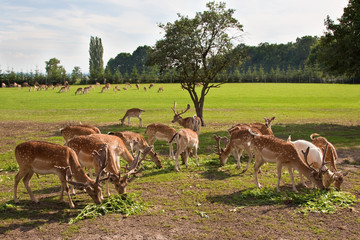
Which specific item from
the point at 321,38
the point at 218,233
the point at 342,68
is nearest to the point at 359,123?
the point at 342,68

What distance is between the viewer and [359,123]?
23.1 m

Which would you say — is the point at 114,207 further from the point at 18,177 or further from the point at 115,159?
the point at 18,177

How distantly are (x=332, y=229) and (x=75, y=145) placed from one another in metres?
6.60

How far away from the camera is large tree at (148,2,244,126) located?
831 inches

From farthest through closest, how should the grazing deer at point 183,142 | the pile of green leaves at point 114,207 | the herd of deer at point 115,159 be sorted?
the grazing deer at point 183,142 → the herd of deer at point 115,159 → the pile of green leaves at point 114,207

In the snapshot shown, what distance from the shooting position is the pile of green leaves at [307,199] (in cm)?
750

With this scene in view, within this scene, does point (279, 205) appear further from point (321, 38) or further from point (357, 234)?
point (321, 38)

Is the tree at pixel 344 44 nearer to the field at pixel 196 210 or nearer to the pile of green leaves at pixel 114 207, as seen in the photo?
the field at pixel 196 210

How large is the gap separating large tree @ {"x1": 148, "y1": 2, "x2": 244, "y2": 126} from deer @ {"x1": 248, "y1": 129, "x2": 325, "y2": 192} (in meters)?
12.5

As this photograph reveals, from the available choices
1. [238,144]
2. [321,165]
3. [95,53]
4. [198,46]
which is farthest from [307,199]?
[95,53]

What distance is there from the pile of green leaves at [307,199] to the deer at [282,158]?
35 centimetres

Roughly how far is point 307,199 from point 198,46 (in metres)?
15.2

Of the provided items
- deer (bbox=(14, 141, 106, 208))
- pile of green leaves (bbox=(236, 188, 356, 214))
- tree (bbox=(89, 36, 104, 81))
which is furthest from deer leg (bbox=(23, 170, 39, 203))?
tree (bbox=(89, 36, 104, 81))

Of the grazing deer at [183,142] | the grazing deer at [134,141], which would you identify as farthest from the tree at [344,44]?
the grazing deer at [134,141]
